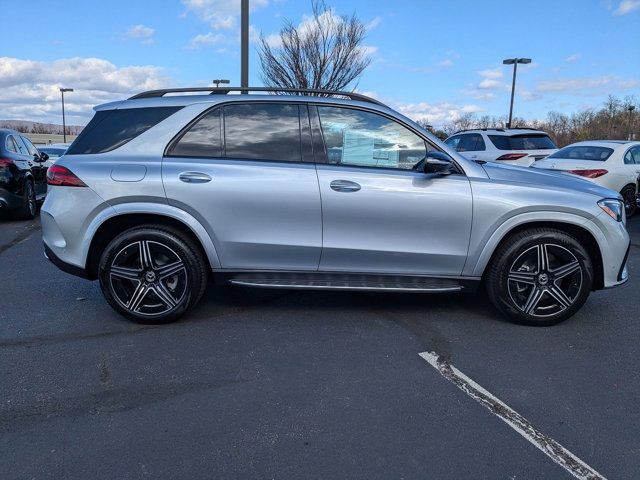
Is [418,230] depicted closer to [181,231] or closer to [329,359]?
[329,359]

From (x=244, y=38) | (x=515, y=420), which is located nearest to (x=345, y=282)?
(x=515, y=420)

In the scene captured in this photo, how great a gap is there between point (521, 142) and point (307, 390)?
10099mm

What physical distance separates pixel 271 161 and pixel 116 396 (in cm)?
202

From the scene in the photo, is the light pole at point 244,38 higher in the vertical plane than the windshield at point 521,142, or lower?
higher

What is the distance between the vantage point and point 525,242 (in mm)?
3975

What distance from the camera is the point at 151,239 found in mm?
3910

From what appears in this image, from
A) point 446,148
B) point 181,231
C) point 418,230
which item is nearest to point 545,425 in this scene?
point 418,230

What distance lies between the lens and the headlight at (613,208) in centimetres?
402

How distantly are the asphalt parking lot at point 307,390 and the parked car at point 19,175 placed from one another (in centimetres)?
464

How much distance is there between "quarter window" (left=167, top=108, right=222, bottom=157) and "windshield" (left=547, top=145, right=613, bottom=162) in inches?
332

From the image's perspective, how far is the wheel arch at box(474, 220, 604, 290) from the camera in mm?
3992

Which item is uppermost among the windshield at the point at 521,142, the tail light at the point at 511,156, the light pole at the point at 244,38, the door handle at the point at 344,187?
the light pole at the point at 244,38

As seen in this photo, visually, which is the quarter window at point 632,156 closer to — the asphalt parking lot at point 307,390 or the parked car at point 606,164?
the parked car at point 606,164

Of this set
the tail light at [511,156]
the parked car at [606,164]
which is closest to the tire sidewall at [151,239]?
the parked car at [606,164]
